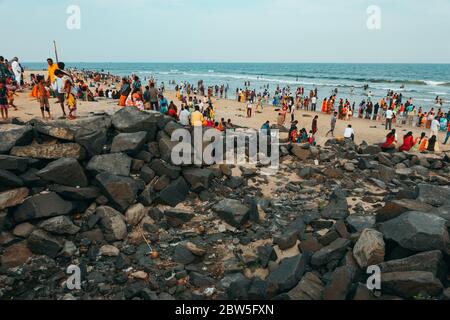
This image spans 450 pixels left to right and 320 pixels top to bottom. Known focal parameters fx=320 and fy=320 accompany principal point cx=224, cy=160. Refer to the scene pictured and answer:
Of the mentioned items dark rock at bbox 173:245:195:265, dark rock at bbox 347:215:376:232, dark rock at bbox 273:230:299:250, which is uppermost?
dark rock at bbox 347:215:376:232

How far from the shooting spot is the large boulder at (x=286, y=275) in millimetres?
7082

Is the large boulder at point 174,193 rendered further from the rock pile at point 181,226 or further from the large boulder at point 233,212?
the large boulder at point 233,212

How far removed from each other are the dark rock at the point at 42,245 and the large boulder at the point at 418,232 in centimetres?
852

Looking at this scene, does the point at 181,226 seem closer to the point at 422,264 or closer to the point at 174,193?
the point at 174,193

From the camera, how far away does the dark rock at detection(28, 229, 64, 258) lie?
8.49 m

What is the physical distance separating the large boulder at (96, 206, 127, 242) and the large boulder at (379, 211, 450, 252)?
23.3 ft

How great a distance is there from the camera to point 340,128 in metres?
24.2

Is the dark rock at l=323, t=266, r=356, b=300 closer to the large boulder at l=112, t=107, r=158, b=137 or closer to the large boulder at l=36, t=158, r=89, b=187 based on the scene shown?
the large boulder at l=36, t=158, r=89, b=187

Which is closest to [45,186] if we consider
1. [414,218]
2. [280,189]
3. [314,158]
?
[280,189]

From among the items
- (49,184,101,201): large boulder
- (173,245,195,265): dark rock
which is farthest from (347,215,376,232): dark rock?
(49,184,101,201): large boulder

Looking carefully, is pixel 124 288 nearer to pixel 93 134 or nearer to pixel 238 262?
pixel 238 262
